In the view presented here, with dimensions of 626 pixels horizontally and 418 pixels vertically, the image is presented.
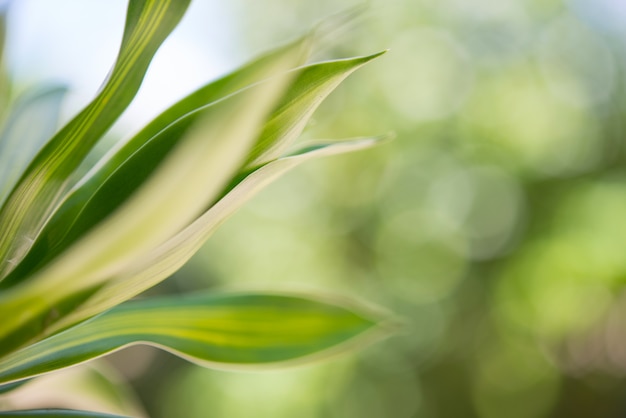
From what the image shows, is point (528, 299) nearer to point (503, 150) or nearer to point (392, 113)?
point (503, 150)

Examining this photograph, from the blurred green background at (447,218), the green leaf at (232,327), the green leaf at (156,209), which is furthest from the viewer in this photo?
the blurred green background at (447,218)

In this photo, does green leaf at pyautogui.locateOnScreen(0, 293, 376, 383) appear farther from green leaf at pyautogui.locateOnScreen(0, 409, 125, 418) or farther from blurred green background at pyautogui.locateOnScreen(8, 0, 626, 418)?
blurred green background at pyautogui.locateOnScreen(8, 0, 626, 418)

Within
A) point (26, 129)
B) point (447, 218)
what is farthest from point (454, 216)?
point (26, 129)

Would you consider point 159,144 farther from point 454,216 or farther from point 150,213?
point 454,216

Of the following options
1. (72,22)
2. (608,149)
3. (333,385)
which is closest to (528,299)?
(608,149)

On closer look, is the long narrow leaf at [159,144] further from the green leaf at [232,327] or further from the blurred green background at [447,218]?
the blurred green background at [447,218]

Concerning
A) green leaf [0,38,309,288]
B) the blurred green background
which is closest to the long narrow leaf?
green leaf [0,38,309,288]

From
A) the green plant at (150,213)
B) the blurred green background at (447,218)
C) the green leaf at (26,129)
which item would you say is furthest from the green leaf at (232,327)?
the blurred green background at (447,218)
